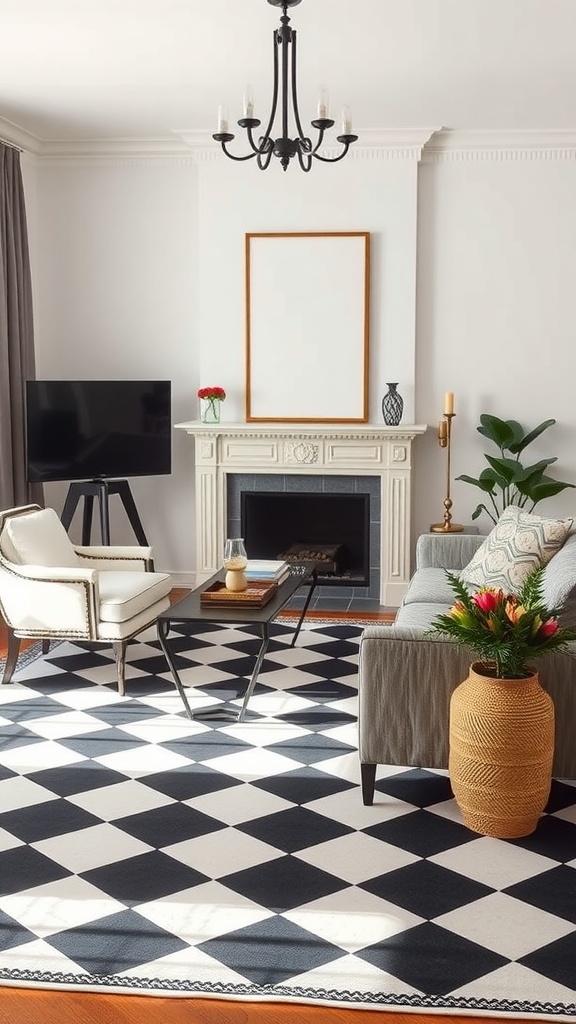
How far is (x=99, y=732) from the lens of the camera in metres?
4.20

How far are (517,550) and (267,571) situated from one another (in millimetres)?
1165

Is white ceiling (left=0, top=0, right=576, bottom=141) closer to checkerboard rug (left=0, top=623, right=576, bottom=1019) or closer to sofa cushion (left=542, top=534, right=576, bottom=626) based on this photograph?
sofa cushion (left=542, top=534, right=576, bottom=626)

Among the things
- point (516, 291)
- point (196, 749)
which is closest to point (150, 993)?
point (196, 749)

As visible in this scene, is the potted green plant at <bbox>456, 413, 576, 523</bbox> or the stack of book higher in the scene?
the potted green plant at <bbox>456, 413, 576, 523</bbox>

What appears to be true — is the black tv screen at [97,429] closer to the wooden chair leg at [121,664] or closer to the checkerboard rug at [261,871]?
the wooden chair leg at [121,664]

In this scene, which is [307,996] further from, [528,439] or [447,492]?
[528,439]

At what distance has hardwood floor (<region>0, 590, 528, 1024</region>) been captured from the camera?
7.71ft

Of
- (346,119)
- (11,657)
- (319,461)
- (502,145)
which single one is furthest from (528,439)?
(11,657)

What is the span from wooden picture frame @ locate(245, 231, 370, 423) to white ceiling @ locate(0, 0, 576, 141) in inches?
29.3

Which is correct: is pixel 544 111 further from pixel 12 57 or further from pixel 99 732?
pixel 99 732

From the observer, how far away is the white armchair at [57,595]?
15.3ft

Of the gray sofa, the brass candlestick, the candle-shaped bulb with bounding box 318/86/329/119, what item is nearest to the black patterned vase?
the brass candlestick

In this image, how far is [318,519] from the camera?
22.9 feet

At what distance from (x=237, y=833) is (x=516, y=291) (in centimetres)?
426
